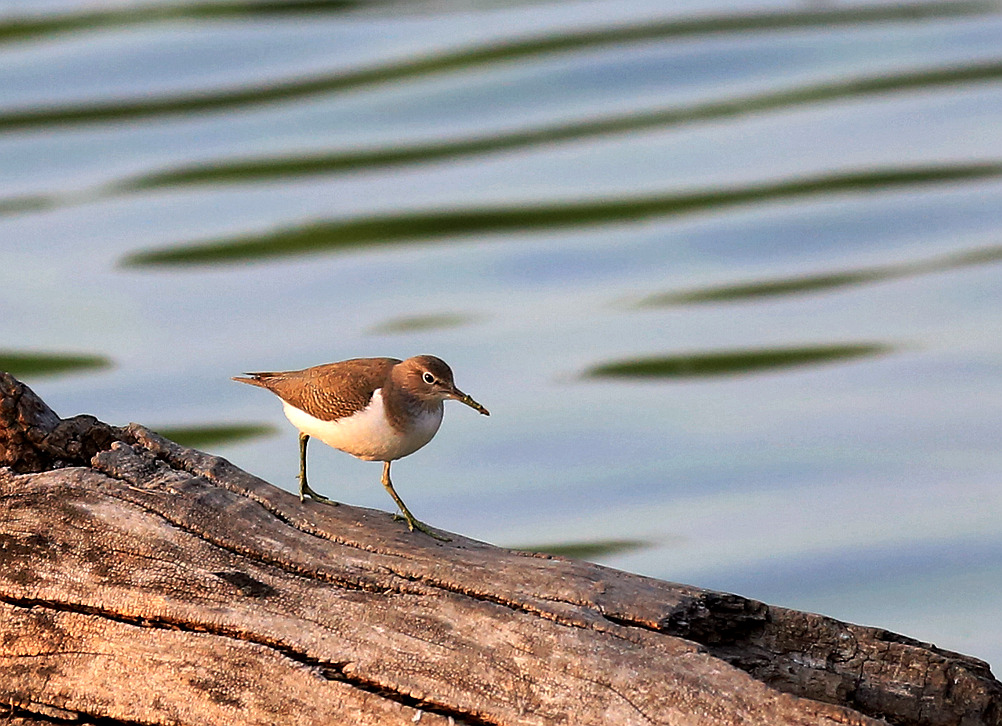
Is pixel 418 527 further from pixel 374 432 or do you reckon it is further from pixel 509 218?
pixel 509 218

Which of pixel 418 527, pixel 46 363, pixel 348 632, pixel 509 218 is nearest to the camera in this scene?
pixel 348 632

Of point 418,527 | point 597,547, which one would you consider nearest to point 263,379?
point 418,527

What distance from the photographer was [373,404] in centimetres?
525

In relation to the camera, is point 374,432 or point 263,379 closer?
point 374,432

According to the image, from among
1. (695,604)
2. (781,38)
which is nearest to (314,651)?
(695,604)

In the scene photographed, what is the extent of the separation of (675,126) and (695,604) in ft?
43.8

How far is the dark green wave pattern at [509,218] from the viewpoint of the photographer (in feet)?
48.4

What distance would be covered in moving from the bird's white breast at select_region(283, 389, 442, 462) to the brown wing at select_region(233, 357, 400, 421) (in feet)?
0.08

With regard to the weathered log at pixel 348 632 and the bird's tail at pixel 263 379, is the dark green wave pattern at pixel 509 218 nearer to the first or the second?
the bird's tail at pixel 263 379

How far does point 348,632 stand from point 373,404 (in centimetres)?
98

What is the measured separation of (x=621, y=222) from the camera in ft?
51.1

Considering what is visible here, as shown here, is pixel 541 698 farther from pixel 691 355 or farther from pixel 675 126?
pixel 675 126

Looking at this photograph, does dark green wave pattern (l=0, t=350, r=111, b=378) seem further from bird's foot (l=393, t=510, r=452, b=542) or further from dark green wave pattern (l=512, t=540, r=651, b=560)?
bird's foot (l=393, t=510, r=452, b=542)

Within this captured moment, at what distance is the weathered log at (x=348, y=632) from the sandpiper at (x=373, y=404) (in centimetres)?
47
